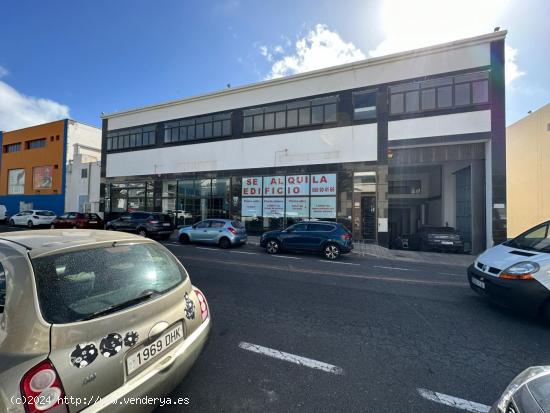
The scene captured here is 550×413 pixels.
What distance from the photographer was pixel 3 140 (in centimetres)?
2964

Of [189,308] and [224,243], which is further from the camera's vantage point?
[224,243]

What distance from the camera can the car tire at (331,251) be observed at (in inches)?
393

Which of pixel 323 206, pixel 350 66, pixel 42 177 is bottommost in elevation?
pixel 323 206

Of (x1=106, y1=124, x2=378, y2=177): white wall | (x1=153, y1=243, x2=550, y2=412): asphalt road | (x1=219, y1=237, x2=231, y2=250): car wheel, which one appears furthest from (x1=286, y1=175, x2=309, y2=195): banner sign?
(x1=153, y1=243, x2=550, y2=412): asphalt road

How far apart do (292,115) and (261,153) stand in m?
2.99

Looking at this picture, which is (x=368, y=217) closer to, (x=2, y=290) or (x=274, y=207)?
(x=274, y=207)

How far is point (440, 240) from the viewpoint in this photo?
12547 mm

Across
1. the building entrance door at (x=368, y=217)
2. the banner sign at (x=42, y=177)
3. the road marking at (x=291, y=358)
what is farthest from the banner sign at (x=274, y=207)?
the banner sign at (x=42, y=177)

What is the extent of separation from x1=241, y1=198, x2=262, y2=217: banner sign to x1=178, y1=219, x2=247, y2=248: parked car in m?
3.93

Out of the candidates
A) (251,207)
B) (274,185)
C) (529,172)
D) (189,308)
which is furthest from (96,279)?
(529,172)

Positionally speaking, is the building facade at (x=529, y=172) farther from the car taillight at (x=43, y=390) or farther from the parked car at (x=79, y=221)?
the parked car at (x=79, y=221)

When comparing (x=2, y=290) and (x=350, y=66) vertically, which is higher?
(x=350, y=66)

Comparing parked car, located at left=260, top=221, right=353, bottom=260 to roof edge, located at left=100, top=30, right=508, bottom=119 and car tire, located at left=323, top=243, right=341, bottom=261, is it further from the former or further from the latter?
roof edge, located at left=100, top=30, right=508, bottom=119

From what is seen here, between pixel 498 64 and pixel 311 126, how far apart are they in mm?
9249
